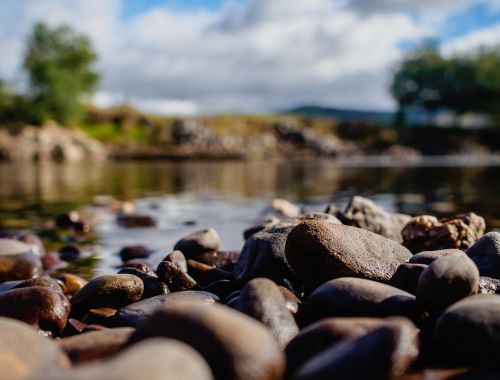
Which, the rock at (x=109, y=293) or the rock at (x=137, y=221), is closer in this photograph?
the rock at (x=109, y=293)

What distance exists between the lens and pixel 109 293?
529cm

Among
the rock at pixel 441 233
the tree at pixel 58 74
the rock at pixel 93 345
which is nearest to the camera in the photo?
the rock at pixel 93 345

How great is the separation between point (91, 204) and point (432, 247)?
12.6m

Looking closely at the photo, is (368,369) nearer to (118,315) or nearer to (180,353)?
(180,353)

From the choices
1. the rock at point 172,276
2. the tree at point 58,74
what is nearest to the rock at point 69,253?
the rock at point 172,276

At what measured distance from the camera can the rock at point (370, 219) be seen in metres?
8.55

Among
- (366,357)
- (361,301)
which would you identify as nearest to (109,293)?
(361,301)

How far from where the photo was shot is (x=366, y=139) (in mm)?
95938

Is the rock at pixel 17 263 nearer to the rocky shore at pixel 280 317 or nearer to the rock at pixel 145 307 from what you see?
the rocky shore at pixel 280 317

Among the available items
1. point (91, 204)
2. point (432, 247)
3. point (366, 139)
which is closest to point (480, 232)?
point (432, 247)

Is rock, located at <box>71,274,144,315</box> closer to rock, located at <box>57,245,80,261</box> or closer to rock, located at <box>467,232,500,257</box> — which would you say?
rock, located at <box>467,232,500,257</box>

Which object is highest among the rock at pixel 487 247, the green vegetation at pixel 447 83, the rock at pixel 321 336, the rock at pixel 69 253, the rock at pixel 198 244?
the green vegetation at pixel 447 83

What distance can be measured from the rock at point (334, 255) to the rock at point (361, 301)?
2.51 feet

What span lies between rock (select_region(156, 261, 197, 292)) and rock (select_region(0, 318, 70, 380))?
8.53 feet
